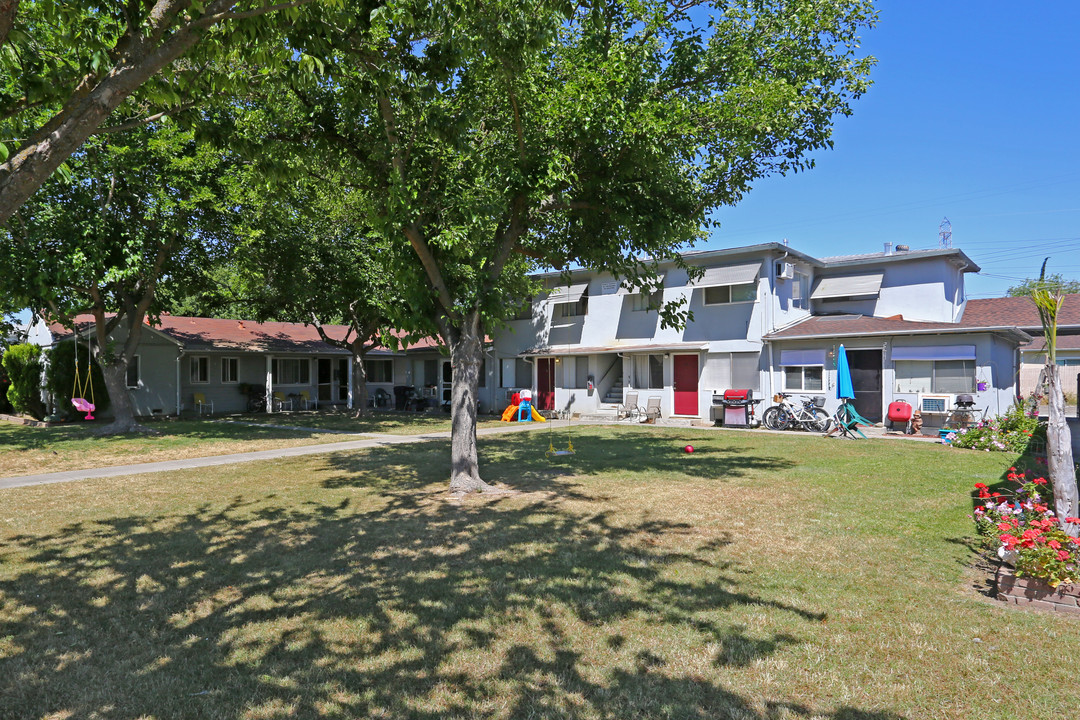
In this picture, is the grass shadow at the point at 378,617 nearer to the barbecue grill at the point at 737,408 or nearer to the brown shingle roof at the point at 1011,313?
the barbecue grill at the point at 737,408

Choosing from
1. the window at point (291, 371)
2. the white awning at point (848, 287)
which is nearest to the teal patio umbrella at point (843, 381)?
the white awning at point (848, 287)

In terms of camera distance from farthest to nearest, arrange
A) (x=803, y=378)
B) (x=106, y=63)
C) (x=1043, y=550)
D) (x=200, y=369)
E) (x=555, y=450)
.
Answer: (x=200, y=369), (x=803, y=378), (x=555, y=450), (x=1043, y=550), (x=106, y=63)

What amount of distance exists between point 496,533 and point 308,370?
27.3 meters

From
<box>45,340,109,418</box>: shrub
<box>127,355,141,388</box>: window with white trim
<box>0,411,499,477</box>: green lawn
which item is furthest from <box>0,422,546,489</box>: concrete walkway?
<box>127,355,141,388</box>: window with white trim

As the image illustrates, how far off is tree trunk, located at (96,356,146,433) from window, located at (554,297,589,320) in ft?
52.1

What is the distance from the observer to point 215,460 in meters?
13.7

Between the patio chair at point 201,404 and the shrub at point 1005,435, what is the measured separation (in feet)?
89.4

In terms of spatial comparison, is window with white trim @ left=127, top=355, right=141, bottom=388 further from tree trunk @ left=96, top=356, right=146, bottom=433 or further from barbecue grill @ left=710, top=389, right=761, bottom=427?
barbecue grill @ left=710, top=389, right=761, bottom=427

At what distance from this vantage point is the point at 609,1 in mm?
9312

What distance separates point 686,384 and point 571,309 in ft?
20.1

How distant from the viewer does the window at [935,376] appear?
1906 cm

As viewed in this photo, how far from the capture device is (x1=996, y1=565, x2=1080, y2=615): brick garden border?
16.1ft

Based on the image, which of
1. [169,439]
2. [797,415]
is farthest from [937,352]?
[169,439]

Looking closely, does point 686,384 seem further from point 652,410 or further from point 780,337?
point 780,337
